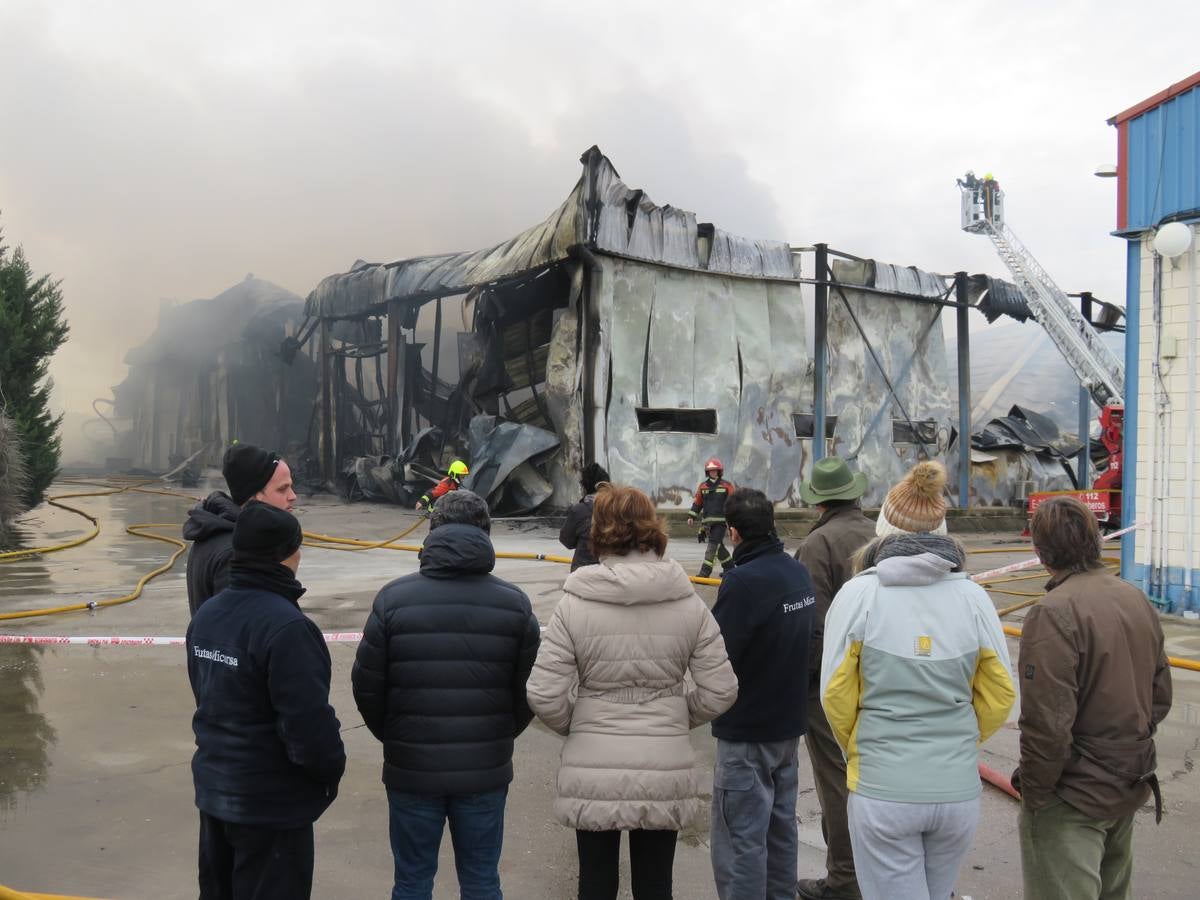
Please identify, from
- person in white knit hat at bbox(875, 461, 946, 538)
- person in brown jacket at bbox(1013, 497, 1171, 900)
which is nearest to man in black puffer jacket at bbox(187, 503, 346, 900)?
person in white knit hat at bbox(875, 461, 946, 538)

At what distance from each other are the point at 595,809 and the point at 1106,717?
1481 mm

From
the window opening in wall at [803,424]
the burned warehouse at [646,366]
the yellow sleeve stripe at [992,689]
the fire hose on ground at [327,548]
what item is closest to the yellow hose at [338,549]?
the fire hose on ground at [327,548]

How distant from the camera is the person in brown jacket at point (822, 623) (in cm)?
353

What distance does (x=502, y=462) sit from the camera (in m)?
17.1

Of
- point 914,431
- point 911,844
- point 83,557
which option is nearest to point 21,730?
point 911,844

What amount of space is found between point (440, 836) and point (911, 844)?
4.46ft

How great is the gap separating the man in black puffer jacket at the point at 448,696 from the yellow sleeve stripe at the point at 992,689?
128cm

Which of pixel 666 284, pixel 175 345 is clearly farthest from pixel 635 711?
pixel 175 345

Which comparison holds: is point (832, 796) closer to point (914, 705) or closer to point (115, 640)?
point (914, 705)

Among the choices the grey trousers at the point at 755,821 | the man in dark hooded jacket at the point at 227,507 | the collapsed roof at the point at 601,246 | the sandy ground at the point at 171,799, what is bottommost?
the sandy ground at the point at 171,799

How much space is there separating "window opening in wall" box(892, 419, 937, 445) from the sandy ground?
12.5 metres

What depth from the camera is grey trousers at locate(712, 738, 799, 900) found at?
312 centimetres

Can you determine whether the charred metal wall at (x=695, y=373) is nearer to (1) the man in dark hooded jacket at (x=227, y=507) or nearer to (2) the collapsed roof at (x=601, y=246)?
(2) the collapsed roof at (x=601, y=246)

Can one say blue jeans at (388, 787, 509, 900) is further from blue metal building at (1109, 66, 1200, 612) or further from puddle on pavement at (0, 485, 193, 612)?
blue metal building at (1109, 66, 1200, 612)
